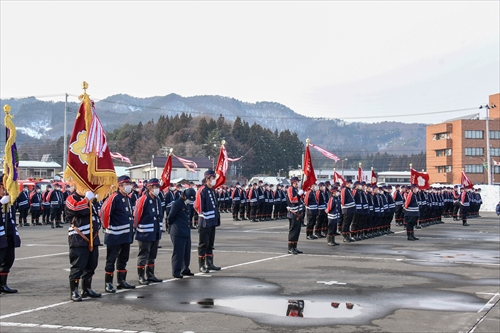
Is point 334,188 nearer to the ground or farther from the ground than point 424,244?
farther from the ground

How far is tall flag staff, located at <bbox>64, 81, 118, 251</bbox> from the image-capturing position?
979cm

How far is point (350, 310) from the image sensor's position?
892 centimetres

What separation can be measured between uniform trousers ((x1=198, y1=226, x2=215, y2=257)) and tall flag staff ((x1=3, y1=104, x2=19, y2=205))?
3.92 meters

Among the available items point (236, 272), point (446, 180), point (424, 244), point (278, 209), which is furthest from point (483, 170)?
point (236, 272)

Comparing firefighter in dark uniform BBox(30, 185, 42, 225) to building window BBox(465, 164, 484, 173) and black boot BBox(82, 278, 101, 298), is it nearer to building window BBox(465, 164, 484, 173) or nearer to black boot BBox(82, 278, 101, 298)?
black boot BBox(82, 278, 101, 298)

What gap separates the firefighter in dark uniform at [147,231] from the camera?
11.2 metres

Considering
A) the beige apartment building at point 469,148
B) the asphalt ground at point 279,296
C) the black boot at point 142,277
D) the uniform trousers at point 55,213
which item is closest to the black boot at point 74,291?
the asphalt ground at point 279,296

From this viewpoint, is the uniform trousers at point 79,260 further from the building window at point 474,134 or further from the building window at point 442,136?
the building window at point 442,136

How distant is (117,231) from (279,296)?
306 cm

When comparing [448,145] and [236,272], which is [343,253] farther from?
[448,145]

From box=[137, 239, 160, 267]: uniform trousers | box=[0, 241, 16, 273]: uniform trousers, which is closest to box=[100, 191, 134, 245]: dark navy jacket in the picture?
box=[137, 239, 160, 267]: uniform trousers

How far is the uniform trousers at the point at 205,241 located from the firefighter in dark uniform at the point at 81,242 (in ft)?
11.0

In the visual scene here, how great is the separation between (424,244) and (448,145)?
74579 millimetres

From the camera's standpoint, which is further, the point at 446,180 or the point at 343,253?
the point at 446,180
